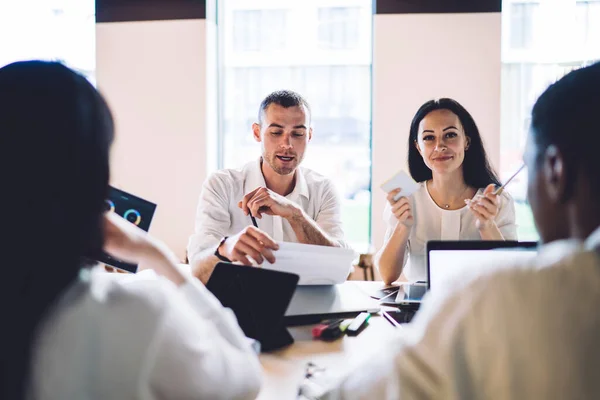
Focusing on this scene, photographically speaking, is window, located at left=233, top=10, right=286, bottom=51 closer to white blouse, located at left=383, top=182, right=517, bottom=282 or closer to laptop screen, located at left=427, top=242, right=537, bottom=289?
white blouse, located at left=383, top=182, right=517, bottom=282

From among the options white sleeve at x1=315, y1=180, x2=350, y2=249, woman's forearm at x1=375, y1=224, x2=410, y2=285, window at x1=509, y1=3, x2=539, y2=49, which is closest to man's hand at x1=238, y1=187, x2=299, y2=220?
white sleeve at x1=315, y1=180, x2=350, y2=249

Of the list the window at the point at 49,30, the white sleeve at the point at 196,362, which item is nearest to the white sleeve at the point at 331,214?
the white sleeve at the point at 196,362

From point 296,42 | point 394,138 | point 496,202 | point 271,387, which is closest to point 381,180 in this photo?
point 394,138

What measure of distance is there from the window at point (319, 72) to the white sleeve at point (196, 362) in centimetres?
291

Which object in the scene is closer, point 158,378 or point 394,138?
point 158,378

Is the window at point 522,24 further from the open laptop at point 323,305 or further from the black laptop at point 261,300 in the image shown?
the black laptop at point 261,300

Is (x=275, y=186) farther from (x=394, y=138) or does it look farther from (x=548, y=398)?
(x=548, y=398)

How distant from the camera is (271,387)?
103 centimetres

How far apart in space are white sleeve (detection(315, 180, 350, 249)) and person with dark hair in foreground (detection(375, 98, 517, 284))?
208 millimetres

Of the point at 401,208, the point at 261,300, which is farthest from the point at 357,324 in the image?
the point at 401,208

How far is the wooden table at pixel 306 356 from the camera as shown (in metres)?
1.04

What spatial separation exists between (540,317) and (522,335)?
28 millimetres

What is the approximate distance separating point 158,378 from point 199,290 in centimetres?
25

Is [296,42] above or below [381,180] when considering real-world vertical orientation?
above
